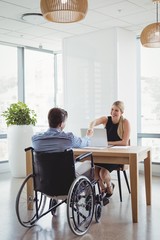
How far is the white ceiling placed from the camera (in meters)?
4.77

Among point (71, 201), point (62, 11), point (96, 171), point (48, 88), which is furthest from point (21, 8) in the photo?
point (48, 88)

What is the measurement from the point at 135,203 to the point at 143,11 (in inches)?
112

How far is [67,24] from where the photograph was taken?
5.80m

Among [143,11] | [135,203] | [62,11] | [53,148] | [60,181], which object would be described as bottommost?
[135,203]

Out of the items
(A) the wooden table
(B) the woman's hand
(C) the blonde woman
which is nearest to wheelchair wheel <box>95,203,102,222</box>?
(A) the wooden table

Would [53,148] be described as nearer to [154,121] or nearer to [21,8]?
[21,8]

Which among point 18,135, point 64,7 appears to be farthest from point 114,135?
point 18,135

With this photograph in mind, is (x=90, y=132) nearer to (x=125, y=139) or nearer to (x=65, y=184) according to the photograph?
(x=125, y=139)

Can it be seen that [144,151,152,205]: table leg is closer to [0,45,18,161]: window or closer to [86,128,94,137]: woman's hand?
[86,128,94,137]: woman's hand

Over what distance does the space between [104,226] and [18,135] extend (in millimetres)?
3203

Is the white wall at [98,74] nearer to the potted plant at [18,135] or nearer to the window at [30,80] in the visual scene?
the potted plant at [18,135]

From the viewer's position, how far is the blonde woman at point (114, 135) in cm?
446

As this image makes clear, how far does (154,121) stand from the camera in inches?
262

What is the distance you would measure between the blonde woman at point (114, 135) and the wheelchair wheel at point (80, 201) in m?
0.72
